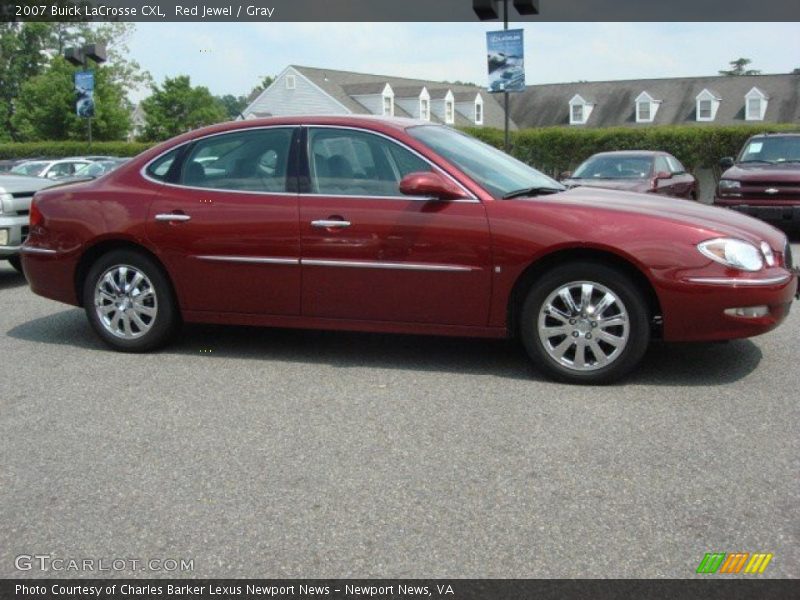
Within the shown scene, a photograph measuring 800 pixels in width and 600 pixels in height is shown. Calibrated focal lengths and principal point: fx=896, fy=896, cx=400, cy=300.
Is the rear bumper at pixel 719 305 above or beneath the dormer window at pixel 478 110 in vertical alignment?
beneath

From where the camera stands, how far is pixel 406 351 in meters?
6.23

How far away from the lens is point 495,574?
305cm

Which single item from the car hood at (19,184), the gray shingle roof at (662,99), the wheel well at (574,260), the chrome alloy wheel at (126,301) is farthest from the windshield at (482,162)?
the gray shingle roof at (662,99)

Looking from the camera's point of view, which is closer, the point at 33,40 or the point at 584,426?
the point at 584,426

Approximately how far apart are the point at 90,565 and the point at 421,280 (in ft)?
9.31

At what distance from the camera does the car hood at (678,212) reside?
17.1ft

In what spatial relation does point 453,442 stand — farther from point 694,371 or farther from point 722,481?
point 694,371

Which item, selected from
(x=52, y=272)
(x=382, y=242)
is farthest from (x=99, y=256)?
(x=382, y=242)

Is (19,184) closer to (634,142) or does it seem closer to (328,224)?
(328,224)

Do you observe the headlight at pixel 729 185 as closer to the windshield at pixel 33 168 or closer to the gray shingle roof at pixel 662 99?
the windshield at pixel 33 168

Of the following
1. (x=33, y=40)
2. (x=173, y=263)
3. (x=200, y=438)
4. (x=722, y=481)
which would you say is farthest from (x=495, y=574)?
(x=33, y=40)

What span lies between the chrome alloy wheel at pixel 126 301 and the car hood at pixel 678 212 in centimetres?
271

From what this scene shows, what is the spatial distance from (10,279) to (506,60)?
34.4ft
